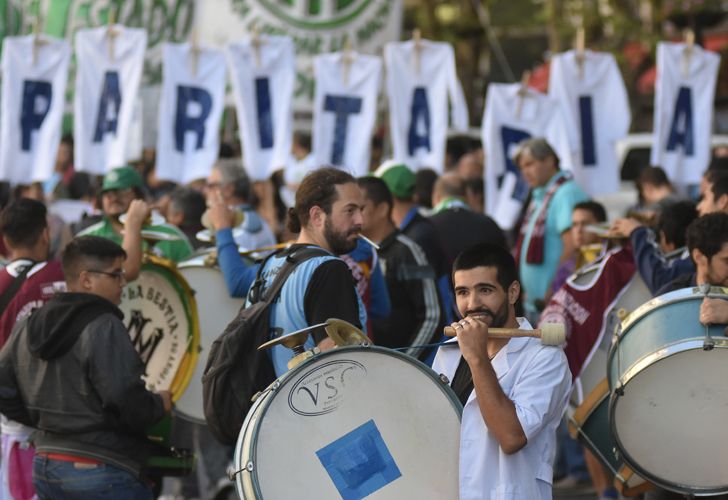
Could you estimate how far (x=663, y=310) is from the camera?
18.5 ft

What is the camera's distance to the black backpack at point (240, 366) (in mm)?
5297

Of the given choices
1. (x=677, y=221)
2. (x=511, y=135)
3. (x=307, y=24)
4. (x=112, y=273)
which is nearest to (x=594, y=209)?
(x=677, y=221)

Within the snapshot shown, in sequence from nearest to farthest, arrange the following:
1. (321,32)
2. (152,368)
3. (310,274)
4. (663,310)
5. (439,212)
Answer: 1. (310,274)
2. (663,310)
3. (152,368)
4. (439,212)
5. (321,32)

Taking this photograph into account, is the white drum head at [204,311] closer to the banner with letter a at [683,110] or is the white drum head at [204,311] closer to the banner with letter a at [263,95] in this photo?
the banner with letter a at [263,95]

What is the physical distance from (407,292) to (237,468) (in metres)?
3.25

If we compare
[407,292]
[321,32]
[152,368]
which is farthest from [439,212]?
[321,32]

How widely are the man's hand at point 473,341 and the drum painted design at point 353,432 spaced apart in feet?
0.60

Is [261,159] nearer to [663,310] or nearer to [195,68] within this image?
[195,68]

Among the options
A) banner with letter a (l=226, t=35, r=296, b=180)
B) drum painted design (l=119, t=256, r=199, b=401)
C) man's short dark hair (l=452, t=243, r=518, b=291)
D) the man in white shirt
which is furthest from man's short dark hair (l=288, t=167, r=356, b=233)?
banner with letter a (l=226, t=35, r=296, b=180)

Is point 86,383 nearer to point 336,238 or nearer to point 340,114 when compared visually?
point 336,238

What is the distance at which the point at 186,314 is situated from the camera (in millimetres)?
7320

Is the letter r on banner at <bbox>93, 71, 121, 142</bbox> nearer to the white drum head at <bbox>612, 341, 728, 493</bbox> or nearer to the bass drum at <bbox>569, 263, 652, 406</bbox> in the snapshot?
the bass drum at <bbox>569, 263, 652, 406</bbox>

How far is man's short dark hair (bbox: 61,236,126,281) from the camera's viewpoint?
6.07 m

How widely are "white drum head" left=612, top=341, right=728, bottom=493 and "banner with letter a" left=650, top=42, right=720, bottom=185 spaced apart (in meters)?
6.19
